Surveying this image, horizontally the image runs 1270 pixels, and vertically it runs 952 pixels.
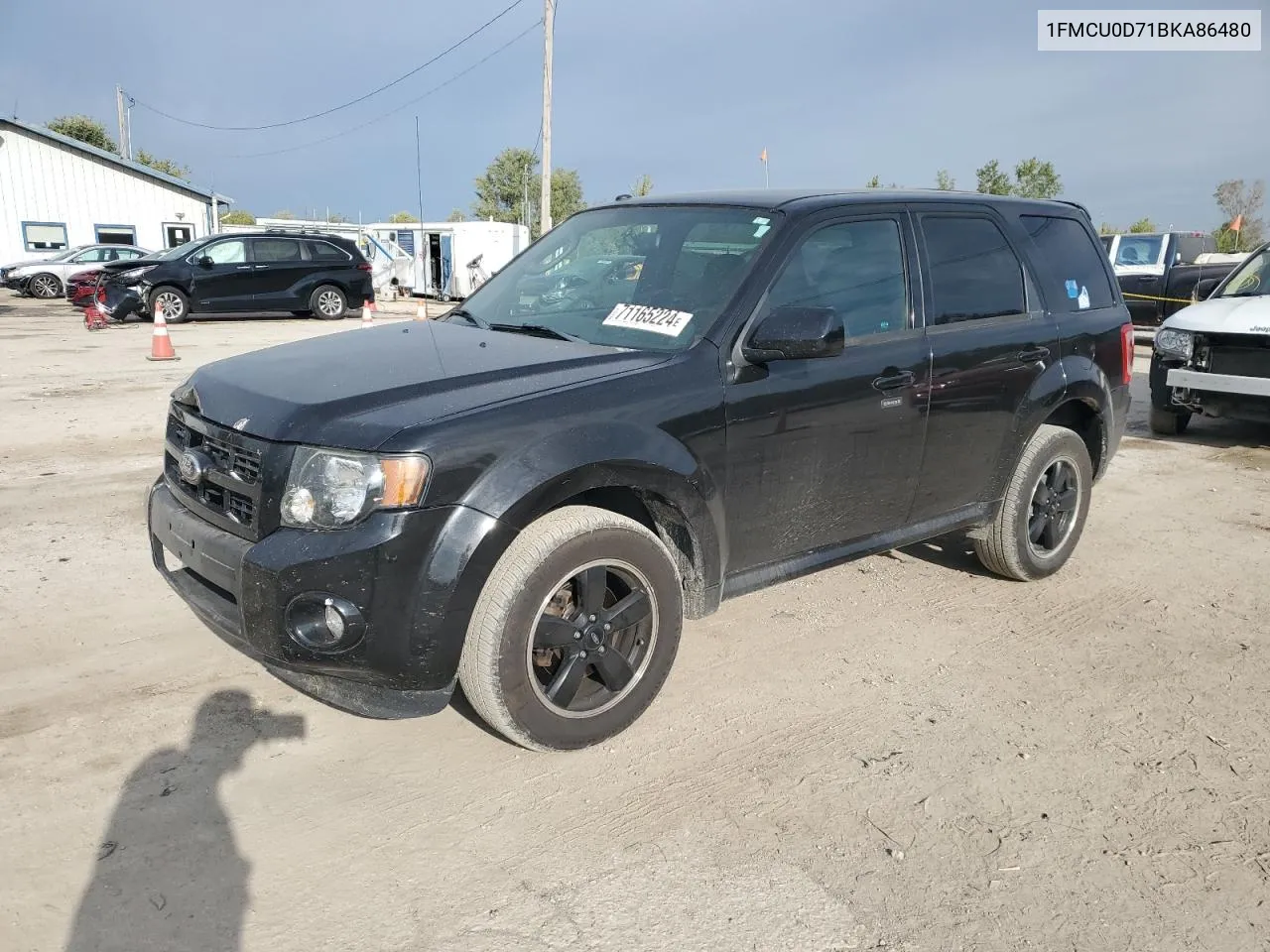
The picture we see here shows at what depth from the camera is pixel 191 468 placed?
10.2 feet

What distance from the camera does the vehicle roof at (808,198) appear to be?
149 inches

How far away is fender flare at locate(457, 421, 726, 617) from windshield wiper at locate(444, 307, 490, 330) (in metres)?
1.15

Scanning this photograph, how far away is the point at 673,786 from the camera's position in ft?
9.92

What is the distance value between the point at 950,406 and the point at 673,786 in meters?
2.04

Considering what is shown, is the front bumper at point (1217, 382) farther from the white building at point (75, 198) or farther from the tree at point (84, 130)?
the tree at point (84, 130)

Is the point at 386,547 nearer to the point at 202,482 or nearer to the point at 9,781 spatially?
the point at 202,482

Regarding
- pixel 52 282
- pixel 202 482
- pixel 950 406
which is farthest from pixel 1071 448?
pixel 52 282

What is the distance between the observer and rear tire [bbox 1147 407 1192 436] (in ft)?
28.4

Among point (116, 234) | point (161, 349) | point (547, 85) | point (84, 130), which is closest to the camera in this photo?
point (161, 349)

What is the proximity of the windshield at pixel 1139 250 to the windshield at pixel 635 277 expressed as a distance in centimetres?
1552

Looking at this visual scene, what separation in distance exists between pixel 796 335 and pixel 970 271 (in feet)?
4.77

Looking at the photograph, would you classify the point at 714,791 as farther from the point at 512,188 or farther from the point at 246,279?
the point at 512,188

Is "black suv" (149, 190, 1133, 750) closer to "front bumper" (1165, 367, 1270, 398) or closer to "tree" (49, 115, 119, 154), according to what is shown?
"front bumper" (1165, 367, 1270, 398)

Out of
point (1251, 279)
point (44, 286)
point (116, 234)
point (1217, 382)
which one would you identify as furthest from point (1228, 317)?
point (116, 234)
